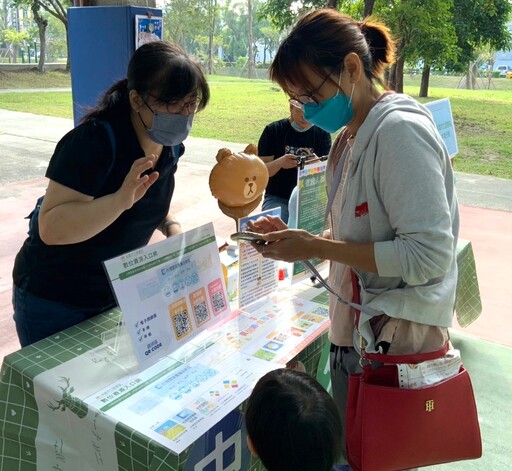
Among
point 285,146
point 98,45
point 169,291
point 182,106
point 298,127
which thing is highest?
point 98,45

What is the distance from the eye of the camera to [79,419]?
1208mm

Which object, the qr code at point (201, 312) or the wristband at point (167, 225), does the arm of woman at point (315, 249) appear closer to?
the qr code at point (201, 312)

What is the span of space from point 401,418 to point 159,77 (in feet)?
3.29

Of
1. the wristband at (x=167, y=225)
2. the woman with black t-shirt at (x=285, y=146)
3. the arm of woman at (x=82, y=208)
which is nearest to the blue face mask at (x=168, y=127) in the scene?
the arm of woman at (x=82, y=208)

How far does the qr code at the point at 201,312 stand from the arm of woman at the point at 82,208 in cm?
37

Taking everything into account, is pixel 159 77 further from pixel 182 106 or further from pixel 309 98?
pixel 309 98

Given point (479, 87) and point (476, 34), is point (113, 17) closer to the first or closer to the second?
point (476, 34)

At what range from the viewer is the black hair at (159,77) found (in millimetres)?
1331

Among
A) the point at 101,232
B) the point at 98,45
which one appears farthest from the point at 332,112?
the point at 98,45

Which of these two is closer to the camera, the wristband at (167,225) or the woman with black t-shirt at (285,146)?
the wristband at (167,225)

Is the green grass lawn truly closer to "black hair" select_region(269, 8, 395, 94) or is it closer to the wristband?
the wristband

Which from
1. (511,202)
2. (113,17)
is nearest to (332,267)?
(113,17)

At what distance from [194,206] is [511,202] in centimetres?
389

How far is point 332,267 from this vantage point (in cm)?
134
